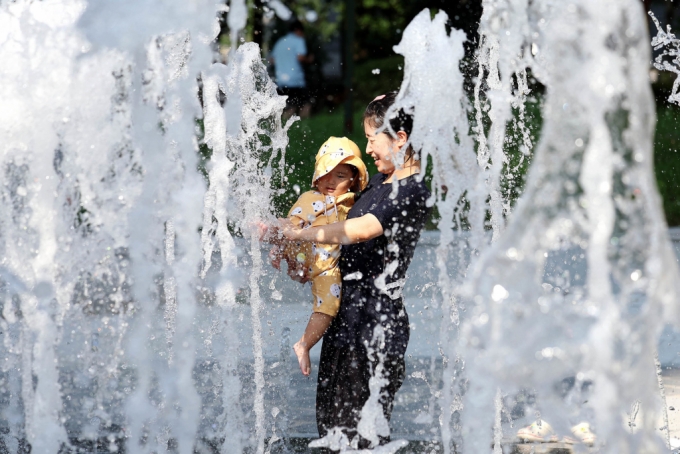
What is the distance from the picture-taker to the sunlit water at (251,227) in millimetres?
2047

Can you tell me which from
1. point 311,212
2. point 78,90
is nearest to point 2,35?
point 78,90

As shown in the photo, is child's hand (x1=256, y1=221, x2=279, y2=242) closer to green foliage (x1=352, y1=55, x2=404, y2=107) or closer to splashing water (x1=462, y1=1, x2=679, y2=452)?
splashing water (x1=462, y1=1, x2=679, y2=452)

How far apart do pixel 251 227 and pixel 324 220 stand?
0.81ft

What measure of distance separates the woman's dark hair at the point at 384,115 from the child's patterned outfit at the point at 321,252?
1.03 ft

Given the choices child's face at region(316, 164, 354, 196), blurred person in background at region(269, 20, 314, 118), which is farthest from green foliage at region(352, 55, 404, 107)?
child's face at region(316, 164, 354, 196)

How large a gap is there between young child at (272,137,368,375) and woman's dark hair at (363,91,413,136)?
147 millimetres

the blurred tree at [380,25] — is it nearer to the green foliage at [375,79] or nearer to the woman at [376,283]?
the green foliage at [375,79]

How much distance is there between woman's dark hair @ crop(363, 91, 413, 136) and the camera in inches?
124

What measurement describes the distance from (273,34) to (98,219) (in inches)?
476

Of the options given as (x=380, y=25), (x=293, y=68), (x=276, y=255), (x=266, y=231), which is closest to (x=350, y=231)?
(x=266, y=231)

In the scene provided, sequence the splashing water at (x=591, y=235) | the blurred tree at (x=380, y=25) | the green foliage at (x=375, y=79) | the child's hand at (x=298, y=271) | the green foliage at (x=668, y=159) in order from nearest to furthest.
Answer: the splashing water at (x=591, y=235) → the child's hand at (x=298, y=271) → the green foliage at (x=668, y=159) → the green foliage at (x=375, y=79) → the blurred tree at (x=380, y=25)

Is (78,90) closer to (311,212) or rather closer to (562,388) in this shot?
(311,212)

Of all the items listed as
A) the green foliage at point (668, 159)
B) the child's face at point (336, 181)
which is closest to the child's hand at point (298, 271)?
the child's face at point (336, 181)

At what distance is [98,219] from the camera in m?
3.52
